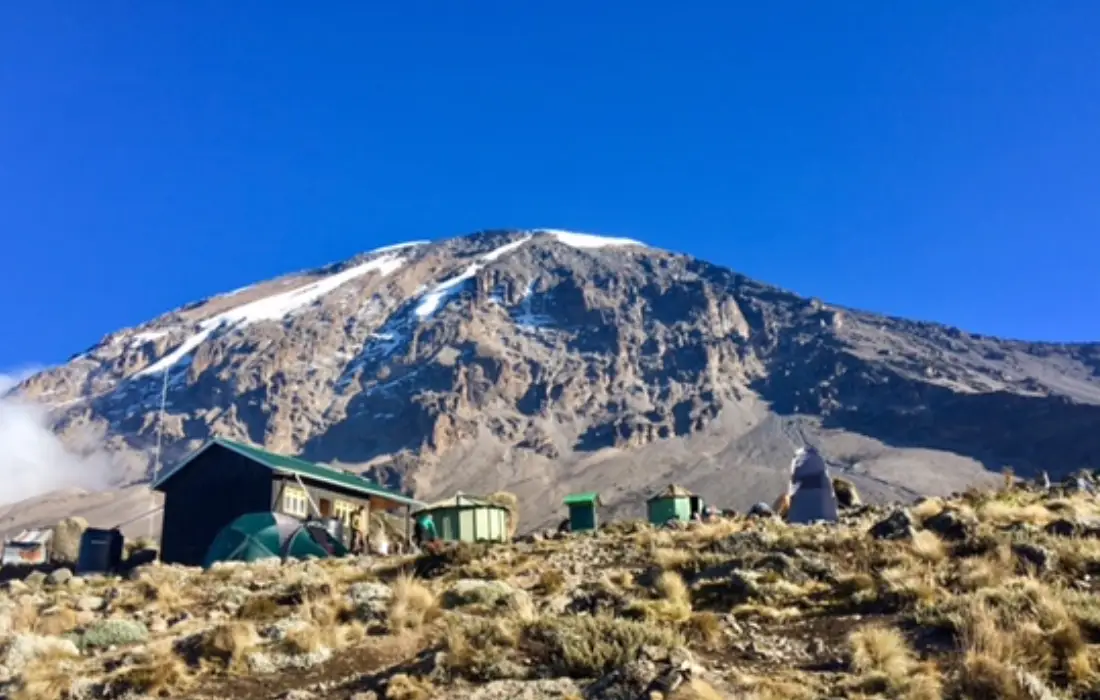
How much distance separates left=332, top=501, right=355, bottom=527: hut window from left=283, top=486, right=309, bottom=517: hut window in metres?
1.16

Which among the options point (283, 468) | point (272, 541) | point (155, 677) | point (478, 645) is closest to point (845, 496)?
point (272, 541)

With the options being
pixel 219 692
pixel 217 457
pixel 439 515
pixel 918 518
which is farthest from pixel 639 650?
pixel 217 457

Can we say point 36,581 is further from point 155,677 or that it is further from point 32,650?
point 155,677

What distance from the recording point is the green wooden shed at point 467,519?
1334 inches

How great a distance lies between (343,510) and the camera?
38.8 metres

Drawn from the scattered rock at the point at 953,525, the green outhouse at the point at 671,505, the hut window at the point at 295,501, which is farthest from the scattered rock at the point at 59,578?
the green outhouse at the point at 671,505

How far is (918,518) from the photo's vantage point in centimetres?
1742

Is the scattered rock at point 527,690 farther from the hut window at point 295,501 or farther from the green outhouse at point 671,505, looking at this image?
the green outhouse at point 671,505

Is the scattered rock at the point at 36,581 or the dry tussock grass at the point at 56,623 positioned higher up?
the scattered rock at the point at 36,581

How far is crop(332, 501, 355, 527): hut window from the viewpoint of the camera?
37978 mm

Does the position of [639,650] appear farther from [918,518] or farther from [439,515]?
[439,515]

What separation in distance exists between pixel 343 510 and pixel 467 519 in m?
7.07

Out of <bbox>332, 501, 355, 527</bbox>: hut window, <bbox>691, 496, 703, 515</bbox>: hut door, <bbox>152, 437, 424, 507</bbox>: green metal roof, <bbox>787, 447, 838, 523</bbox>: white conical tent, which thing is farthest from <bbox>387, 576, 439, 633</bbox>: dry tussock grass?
<bbox>691, 496, 703, 515</bbox>: hut door

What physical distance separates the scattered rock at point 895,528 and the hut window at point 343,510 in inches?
995
